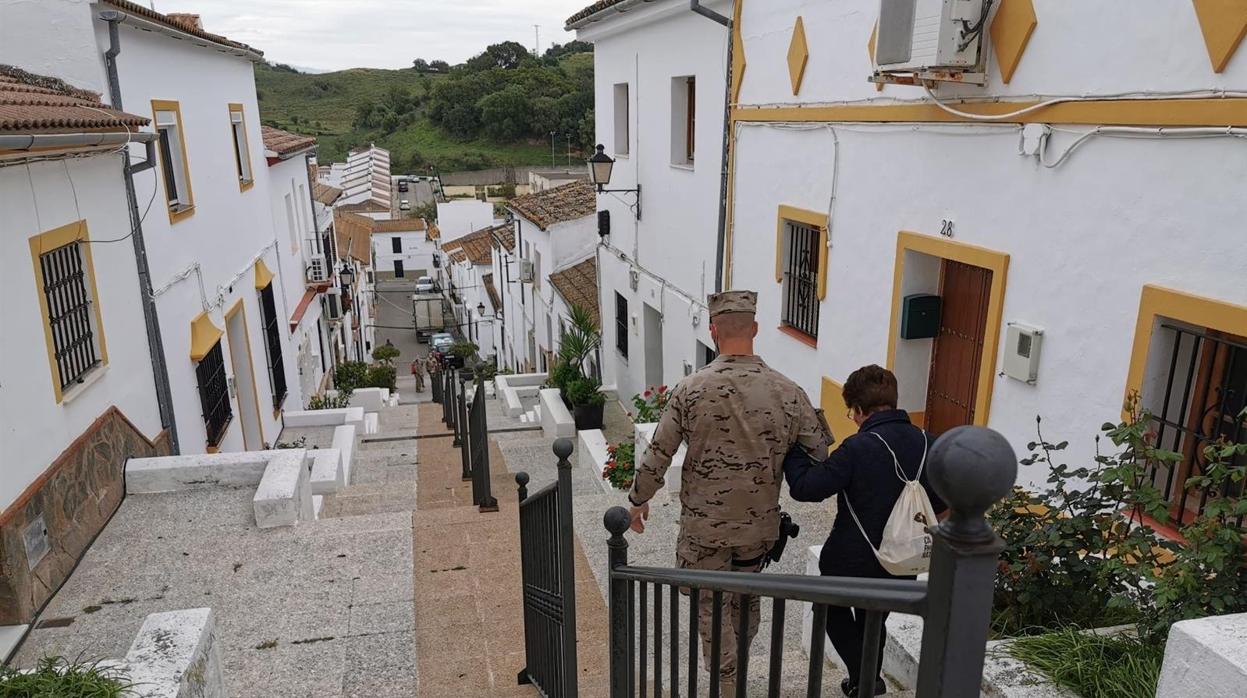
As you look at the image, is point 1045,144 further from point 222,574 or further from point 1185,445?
point 222,574

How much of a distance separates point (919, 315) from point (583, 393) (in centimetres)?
629

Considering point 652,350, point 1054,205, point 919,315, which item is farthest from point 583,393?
point 1054,205

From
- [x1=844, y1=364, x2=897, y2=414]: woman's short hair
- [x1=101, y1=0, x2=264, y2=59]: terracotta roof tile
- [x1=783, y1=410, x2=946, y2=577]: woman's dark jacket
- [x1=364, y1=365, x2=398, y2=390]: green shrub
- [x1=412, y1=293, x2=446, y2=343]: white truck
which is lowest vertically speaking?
[x1=412, y1=293, x2=446, y2=343]: white truck

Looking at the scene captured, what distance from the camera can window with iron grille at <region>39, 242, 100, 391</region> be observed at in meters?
5.25

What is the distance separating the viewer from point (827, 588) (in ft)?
4.62

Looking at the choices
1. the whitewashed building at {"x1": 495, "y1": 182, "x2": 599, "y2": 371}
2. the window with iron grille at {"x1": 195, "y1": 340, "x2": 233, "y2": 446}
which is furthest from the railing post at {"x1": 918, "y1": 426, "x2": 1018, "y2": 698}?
the whitewashed building at {"x1": 495, "y1": 182, "x2": 599, "y2": 371}

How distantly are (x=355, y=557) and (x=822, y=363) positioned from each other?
3981 millimetres

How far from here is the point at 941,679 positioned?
108 cm

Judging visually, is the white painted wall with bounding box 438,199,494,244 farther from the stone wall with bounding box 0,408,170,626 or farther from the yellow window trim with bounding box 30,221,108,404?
the stone wall with bounding box 0,408,170,626

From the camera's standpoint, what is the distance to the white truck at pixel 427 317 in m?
43.1

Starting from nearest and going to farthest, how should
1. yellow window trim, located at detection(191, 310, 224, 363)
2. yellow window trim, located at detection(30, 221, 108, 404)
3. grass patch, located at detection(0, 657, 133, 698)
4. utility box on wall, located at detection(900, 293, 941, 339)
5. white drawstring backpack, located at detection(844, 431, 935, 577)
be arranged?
grass patch, located at detection(0, 657, 133, 698), white drawstring backpack, located at detection(844, 431, 935, 577), yellow window trim, located at detection(30, 221, 108, 404), utility box on wall, located at detection(900, 293, 941, 339), yellow window trim, located at detection(191, 310, 224, 363)

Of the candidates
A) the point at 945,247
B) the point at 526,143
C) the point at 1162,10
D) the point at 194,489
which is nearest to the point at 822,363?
the point at 945,247

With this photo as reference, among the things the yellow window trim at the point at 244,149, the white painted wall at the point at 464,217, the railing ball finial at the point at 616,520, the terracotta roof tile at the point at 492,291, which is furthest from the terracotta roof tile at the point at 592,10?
the white painted wall at the point at 464,217

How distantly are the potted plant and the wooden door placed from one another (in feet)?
19.9
